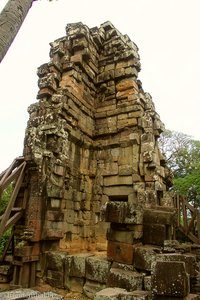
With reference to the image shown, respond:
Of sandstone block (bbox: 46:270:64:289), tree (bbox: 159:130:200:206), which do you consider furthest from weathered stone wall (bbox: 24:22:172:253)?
tree (bbox: 159:130:200:206)

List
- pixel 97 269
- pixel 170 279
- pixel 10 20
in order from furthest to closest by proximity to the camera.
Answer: pixel 97 269 < pixel 10 20 < pixel 170 279

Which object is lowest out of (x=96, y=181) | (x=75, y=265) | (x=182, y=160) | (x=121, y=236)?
(x=75, y=265)

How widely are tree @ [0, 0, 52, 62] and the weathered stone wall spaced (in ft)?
11.9

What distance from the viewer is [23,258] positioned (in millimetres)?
5926

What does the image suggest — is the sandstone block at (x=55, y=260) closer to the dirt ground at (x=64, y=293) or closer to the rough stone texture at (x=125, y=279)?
the dirt ground at (x=64, y=293)

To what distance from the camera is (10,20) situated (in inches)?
139

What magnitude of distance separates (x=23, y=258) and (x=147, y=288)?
3121 millimetres

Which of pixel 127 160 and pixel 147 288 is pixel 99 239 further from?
pixel 147 288

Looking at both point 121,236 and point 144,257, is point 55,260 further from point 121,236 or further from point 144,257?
point 144,257

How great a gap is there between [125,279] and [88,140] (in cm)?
533

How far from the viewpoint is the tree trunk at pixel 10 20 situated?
337 centimetres

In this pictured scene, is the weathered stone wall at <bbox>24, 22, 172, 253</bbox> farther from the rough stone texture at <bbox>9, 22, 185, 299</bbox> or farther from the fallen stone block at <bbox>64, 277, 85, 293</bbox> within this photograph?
the fallen stone block at <bbox>64, 277, 85, 293</bbox>

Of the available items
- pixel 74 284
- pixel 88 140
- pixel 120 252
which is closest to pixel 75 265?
pixel 74 284

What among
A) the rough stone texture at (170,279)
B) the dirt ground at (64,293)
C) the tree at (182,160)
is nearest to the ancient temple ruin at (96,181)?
the rough stone texture at (170,279)
